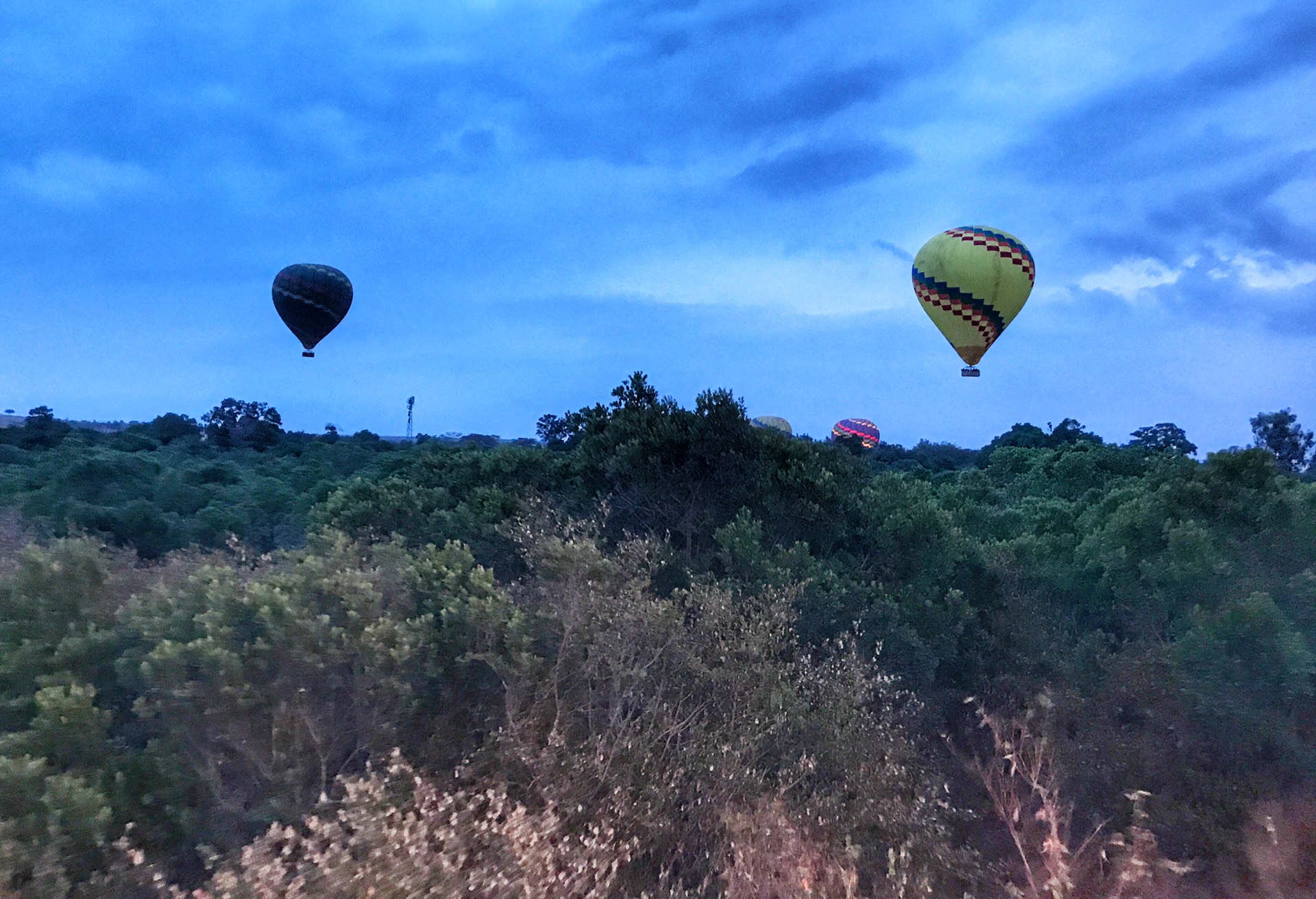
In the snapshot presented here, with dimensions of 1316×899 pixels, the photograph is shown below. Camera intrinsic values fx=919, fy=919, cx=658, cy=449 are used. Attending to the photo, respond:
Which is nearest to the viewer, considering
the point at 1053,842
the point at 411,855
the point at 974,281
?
the point at 411,855

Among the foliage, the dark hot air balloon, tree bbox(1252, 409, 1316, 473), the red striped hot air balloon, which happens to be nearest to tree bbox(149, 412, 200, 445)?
the foliage

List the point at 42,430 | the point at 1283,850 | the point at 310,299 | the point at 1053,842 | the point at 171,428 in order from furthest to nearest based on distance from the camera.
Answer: the point at 171,428
the point at 42,430
the point at 310,299
the point at 1283,850
the point at 1053,842

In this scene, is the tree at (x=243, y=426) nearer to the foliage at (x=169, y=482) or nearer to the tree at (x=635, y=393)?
the foliage at (x=169, y=482)

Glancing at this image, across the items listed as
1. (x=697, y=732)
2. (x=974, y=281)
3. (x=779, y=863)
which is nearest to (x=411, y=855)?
(x=779, y=863)

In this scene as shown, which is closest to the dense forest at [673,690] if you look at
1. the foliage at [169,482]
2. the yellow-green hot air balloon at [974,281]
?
the foliage at [169,482]

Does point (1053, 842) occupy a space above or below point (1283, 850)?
above

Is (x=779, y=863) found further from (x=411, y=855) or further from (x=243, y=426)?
(x=243, y=426)

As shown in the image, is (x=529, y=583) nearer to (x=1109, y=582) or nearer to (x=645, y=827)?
(x=645, y=827)
